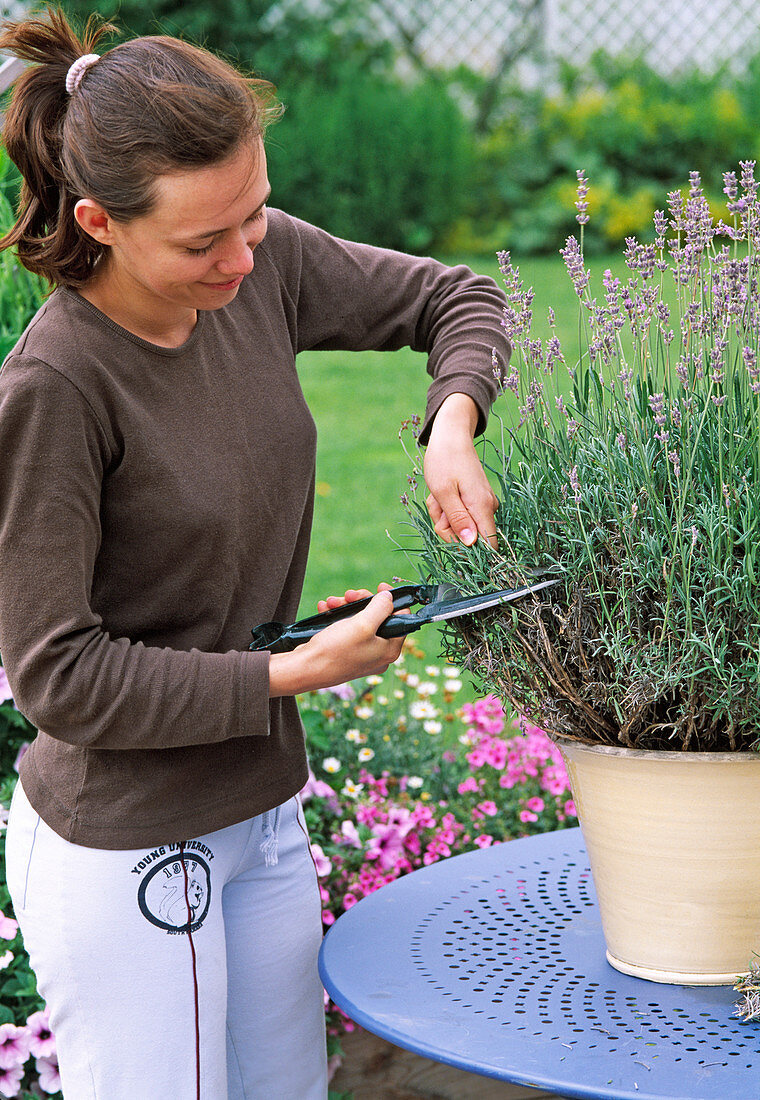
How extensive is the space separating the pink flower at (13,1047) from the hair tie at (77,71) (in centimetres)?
142

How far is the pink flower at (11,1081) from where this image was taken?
2.00 meters

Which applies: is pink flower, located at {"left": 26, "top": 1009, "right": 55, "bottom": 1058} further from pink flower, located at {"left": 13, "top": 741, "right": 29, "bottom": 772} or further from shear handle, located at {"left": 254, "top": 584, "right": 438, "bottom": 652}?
shear handle, located at {"left": 254, "top": 584, "right": 438, "bottom": 652}

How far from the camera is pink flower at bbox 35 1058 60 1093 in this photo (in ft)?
6.64

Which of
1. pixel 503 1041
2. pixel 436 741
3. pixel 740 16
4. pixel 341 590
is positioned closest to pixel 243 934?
pixel 503 1041

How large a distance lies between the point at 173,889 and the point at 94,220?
83cm

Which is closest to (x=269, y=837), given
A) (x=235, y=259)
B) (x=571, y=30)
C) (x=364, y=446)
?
(x=235, y=259)

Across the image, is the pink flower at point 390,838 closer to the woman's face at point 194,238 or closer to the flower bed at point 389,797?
the flower bed at point 389,797

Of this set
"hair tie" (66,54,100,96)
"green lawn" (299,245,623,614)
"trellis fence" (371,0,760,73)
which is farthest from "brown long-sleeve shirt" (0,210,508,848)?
"trellis fence" (371,0,760,73)

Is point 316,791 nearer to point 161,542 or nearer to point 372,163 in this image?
point 161,542

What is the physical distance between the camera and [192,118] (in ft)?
4.69

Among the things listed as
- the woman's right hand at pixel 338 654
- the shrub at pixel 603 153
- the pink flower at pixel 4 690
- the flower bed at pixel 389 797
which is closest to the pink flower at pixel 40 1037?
the flower bed at pixel 389 797

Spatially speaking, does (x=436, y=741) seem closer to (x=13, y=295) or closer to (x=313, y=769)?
(x=313, y=769)

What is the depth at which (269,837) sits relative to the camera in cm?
174

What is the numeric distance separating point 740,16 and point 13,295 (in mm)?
6596
